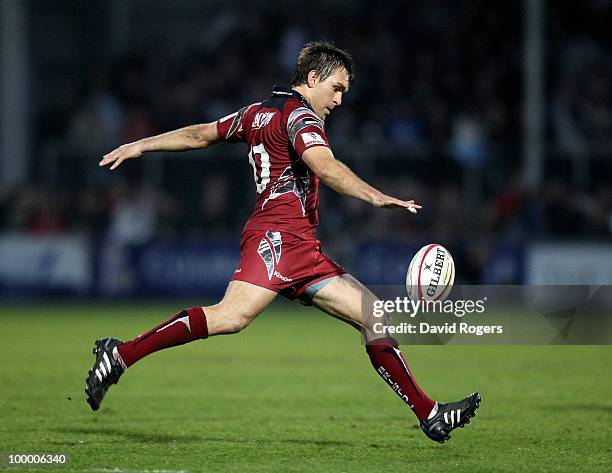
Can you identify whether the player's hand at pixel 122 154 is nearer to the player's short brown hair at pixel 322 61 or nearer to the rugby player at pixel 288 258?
the rugby player at pixel 288 258

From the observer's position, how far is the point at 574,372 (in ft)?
37.3

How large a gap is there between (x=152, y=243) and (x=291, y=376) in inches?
326

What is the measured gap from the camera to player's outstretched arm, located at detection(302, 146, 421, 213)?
21.3 feet

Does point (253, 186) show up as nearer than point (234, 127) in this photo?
No

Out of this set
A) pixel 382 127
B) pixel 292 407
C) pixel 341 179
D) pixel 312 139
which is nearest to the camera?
pixel 341 179

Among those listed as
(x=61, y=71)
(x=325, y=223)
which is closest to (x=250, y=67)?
(x=325, y=223)

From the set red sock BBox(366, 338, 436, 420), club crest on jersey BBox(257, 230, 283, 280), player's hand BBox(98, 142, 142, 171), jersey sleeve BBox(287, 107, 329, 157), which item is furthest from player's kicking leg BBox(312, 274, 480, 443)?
player's hand BBox(98, 142, 142, 171)

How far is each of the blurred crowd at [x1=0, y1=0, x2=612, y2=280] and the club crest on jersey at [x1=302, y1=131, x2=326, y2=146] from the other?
459 inches

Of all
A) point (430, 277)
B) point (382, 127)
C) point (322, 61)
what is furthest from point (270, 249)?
point (382, 127)

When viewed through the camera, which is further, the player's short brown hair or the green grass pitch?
the player's short brown hair

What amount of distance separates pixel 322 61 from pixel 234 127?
2.16ft

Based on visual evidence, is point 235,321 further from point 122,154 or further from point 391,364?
point 122,154

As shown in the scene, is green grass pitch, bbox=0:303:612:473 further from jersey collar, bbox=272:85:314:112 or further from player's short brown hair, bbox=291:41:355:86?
player's short brown hair, bbox=291:41:355:86

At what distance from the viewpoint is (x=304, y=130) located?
6992 mm
